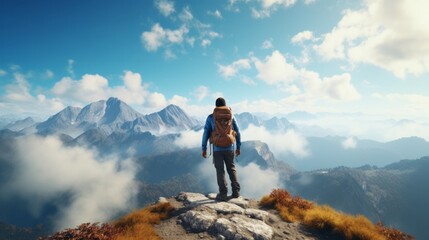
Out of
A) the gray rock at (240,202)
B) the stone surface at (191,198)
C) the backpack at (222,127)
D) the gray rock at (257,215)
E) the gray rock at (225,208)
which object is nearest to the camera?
the gray rock at (257,215)

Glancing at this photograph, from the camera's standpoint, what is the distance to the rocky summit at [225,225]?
952 cm

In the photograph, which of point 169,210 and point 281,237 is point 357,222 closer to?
point 281,237

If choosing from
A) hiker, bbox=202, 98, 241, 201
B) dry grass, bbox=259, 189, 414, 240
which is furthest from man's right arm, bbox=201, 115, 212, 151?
dry grass, bbox=259, 189, 414, 240

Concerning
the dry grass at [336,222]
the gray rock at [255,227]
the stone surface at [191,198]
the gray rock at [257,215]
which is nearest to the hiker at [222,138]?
the stone surface at [191,198]

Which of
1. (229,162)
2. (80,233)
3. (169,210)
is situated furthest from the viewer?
(229,162)

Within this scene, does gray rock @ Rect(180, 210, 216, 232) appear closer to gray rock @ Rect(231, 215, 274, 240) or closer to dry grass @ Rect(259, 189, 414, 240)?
gray rock @ Rect(231, 215, 274, 240)

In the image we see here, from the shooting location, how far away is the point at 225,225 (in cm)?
980

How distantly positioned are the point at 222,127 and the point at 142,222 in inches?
214

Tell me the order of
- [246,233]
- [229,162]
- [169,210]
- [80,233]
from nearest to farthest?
1. [80,233]
2. [246,233]
3. [169,210]
4. [229,162]

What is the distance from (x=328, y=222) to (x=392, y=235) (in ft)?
7.95

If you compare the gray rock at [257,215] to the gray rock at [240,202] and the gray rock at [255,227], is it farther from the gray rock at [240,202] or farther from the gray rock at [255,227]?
the gray rock at [240,202]

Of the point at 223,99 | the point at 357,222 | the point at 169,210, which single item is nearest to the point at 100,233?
the point at 169,210

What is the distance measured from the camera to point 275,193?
564 inches

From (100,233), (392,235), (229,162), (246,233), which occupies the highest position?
(229,162)
